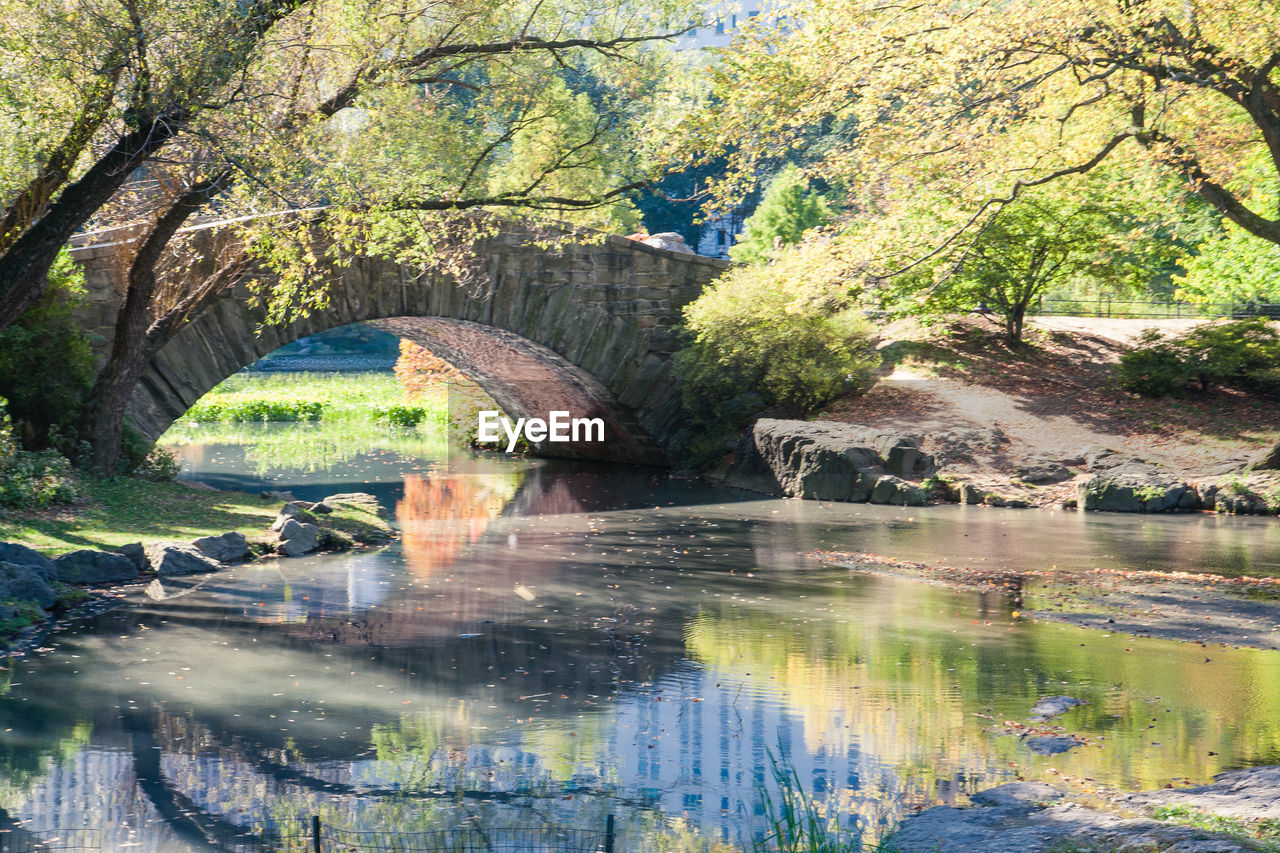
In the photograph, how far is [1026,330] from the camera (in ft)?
87.4

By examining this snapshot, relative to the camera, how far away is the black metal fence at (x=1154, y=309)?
2980 cm

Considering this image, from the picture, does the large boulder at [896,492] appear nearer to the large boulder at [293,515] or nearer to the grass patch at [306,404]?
the large boulder at [293,515]

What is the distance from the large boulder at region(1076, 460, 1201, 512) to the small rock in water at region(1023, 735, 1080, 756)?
12025mm

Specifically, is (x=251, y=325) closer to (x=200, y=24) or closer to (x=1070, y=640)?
(x=200, y=24)

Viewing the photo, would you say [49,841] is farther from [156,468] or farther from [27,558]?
[156,468]

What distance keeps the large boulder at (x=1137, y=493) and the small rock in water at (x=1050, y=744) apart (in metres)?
12.0

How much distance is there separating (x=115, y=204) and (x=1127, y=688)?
45.8 ft

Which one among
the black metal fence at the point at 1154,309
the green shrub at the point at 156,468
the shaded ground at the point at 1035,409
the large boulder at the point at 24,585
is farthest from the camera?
the black metal fence at the point at 1154,309

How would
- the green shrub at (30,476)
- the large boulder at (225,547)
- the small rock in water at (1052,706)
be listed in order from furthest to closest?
the green shrub at (30,476) → the large boulder at (225,547) → the small rock in water at (1052,706)

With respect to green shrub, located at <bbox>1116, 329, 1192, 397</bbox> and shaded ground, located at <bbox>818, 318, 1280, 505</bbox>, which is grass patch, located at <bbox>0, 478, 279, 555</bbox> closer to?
shaded ground, located at <bbox>818, 318, 1280, 505</bbox>

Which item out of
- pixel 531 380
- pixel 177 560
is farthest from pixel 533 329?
pixel 177 560

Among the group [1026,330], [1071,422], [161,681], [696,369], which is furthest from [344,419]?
[161,681]

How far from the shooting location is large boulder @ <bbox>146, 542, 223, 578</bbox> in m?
11.8

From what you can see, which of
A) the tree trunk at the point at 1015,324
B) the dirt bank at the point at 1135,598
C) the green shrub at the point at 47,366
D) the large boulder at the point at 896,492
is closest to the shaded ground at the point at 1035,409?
the tree trunk at the point at 1015,324
